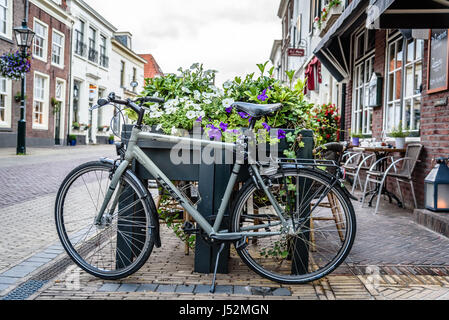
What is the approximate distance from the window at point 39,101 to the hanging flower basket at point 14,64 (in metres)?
6.96

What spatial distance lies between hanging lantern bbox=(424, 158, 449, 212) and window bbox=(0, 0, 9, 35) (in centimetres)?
1726

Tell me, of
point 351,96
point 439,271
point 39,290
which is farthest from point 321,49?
point 39,290

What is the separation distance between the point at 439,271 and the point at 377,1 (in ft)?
9.48

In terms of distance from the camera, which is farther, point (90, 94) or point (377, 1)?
point (90, 94)

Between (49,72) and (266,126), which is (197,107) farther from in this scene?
(49,72)

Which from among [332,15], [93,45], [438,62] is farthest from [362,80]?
[93,45]

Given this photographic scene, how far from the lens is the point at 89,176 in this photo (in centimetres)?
305

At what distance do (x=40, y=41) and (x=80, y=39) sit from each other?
583cm

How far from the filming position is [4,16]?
1694cm

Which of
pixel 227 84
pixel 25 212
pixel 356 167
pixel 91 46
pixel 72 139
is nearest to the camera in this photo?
pixel 227 84

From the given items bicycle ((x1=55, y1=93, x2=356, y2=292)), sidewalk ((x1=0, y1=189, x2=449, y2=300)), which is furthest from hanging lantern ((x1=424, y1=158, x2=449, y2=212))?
bicycle ((x1=55, y1=93, x2=356, y2=292))

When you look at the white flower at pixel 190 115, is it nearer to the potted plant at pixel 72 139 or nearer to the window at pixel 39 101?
the window at pixel 39 101

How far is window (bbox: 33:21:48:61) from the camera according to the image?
65.4 feet

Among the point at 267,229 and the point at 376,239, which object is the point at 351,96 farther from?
the point at 267,229
